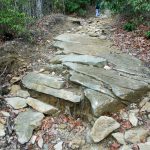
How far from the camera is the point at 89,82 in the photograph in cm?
533

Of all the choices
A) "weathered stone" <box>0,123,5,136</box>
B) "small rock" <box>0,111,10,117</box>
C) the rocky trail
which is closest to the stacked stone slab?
the rocky trail

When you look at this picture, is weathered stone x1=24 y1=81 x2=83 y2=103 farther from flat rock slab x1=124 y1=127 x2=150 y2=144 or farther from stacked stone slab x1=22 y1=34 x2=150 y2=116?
flat rock slab x1=124 y1=127 x2=150 y2=144

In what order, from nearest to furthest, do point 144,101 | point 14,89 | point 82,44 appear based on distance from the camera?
1. point 144,101
2. point 14,89
3. point 82,44

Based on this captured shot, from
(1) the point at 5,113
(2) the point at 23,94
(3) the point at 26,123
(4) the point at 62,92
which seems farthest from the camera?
A: (2) the point at 23,94

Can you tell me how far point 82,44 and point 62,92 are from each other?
8.58 feet

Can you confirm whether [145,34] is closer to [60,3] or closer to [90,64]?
[90,64]

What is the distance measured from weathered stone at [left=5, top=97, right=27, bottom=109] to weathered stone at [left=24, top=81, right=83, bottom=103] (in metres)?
0.32

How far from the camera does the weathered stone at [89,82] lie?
5145 millimetres

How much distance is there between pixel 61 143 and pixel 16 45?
3.10m

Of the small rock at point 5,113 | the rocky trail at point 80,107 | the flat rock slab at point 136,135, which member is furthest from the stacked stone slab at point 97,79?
the small rock at point 5,113

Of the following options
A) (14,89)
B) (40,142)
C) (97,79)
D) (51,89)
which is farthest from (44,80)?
(40,142)

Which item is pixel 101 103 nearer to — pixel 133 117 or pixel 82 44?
pixel 133 117

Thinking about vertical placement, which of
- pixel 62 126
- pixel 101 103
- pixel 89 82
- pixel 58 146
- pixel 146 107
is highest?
pixel 89 82

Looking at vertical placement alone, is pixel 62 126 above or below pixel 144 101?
below
